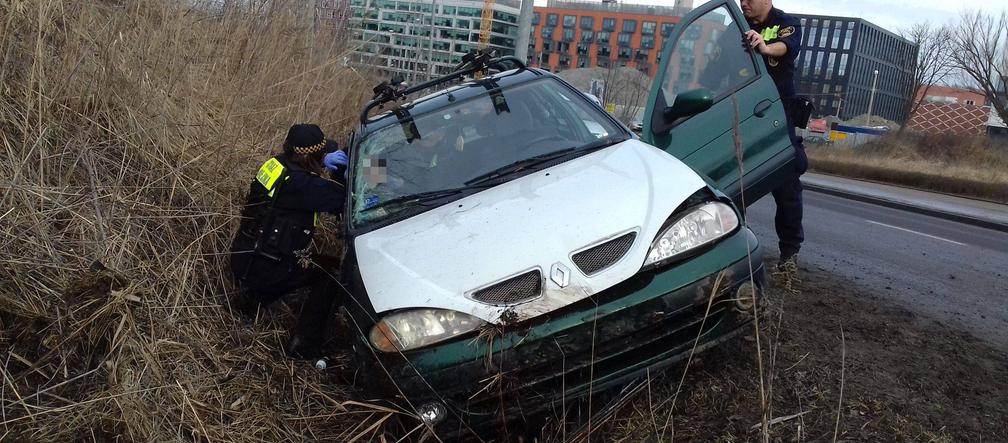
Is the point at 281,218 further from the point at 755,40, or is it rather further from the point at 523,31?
the point at 523,31

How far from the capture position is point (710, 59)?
4984 mm

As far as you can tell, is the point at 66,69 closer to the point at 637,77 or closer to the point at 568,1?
the point at 637,77

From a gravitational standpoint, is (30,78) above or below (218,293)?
above

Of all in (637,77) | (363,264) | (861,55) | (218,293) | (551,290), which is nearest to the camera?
(551,290)

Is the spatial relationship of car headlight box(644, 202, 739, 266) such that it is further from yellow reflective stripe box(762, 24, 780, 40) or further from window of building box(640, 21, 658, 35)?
window of building box(640, 21, 658, 35)

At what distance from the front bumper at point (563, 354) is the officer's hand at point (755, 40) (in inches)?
88.3

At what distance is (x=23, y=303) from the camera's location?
339 centimetres

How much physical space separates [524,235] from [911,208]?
472 inches

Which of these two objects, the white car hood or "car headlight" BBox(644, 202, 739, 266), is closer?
the white car hood

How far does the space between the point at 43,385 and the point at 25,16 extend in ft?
7.94

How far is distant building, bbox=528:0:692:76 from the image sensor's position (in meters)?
107

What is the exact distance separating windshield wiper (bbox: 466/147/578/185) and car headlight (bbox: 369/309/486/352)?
96 cm

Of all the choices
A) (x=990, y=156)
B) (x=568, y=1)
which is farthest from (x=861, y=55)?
(x=990, y=156)

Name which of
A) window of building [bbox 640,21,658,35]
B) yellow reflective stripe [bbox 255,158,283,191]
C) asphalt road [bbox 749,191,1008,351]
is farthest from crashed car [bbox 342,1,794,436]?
window of building [bbox 640,21,658,35]
